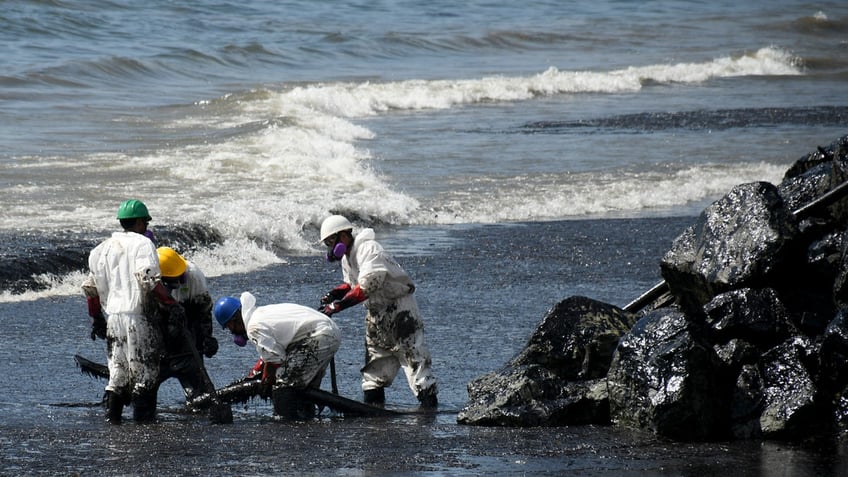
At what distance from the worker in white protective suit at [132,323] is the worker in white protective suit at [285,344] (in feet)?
1.32

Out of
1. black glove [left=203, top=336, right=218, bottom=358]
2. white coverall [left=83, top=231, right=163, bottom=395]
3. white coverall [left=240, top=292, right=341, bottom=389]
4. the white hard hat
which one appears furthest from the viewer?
black glove [left=203, top=336, right=218, bottom=358]

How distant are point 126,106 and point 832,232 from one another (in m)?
19.9

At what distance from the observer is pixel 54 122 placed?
23.3m

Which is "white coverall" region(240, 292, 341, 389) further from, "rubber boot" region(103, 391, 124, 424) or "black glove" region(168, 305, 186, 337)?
"rubber boot" region(103, 391, 124, 424)

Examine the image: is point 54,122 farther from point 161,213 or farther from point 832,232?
point 832,232

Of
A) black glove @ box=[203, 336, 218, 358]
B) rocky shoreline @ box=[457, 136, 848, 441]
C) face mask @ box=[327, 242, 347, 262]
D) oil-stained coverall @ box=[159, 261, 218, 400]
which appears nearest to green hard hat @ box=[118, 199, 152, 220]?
oil-stained coverall @ box=[159, 261, 218, 400]

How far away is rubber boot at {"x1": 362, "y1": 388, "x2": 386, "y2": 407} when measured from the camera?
8508 millimetres

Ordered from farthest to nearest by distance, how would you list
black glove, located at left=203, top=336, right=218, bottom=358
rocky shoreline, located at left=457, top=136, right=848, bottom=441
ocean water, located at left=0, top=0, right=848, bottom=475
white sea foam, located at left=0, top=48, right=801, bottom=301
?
1. white sea foam, located at left=0, top=48, right=801, bottom=301
2. black glove, located at left=203, top=336, right=218, bottom=358
3. ocean water, located at left=0, top=0, right=848, bottom=475
4. rocky shoreline, located at left=457, top=136, right=848, bottom=441

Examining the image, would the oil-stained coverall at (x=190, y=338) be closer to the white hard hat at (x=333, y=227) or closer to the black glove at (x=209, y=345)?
the black glove at (x=209, y=345)

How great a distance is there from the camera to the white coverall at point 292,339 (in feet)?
26.2

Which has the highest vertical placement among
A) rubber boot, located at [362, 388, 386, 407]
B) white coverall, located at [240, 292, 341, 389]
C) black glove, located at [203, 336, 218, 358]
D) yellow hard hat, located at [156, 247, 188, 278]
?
yellow hard hat, located at [156, 247, 188, 278]

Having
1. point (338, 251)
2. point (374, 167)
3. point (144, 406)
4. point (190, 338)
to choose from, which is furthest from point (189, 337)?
point (374, 167)

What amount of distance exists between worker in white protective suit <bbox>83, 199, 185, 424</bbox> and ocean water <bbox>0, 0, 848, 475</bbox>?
0.76 ft

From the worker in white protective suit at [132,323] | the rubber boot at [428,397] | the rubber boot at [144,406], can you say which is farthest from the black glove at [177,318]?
the rubber boot at [428,397]
